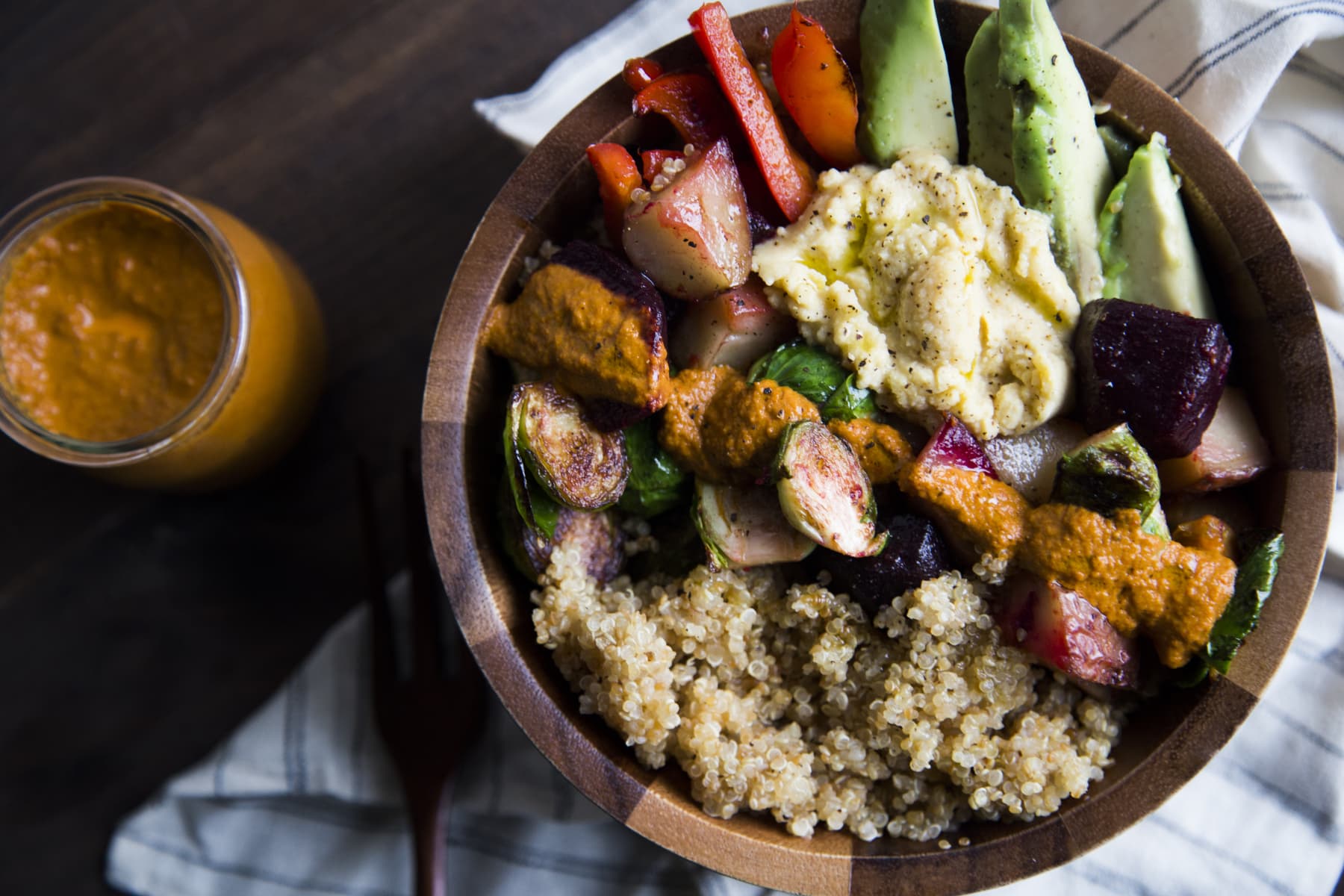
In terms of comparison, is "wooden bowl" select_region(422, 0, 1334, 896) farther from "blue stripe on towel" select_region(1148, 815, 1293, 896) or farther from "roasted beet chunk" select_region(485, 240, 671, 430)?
"blue stripe on towel" select_region(1148, 815, 1293, 896)

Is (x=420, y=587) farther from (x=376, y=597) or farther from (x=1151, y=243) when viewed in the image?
(x=1151, y=243)

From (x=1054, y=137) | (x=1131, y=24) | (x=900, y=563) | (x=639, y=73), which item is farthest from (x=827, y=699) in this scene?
(x=1131, y=24)

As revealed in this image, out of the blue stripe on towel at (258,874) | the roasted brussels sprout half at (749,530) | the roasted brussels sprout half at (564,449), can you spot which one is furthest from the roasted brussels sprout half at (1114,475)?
the blue stripe on towel at (258,874)

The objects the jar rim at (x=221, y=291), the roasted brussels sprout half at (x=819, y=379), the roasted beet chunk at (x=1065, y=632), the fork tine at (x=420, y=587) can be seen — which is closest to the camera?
the roasted beet chunk at (x=1065, y=632)

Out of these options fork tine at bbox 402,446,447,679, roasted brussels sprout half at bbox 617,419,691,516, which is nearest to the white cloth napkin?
fork tine at bbox 402,446,447,679

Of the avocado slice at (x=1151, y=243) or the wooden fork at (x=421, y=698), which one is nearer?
the avocado slice at (x=1151, y=243)

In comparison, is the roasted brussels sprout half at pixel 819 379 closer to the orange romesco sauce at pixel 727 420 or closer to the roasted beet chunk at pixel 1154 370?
the orange romesco sauce at pixel 727 420

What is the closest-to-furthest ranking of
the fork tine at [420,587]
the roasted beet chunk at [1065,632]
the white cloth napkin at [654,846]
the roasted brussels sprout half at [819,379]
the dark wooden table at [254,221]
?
1. the roasted beet chunk at [1065,632]
2. the roasted brussels sprout half at [819,379]
3. the white cloth napkin at [654,846]
4. the fork tine at [420,587]
5. the dark wooden table at [254,221]

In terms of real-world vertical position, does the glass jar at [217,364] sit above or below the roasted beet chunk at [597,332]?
below
